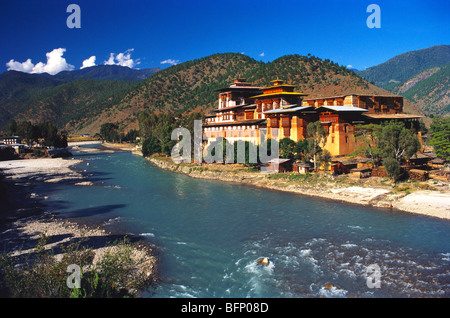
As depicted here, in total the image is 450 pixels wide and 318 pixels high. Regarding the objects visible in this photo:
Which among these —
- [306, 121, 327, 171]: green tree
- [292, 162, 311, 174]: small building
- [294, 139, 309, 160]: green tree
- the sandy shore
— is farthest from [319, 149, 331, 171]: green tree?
the sandy shore

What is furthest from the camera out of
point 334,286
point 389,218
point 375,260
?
point 389,218

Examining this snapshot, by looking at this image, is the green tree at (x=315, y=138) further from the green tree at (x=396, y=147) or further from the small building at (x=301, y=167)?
the green tree at (x=396, y=147)

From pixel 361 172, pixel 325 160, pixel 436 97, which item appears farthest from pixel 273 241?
pixel 436 97

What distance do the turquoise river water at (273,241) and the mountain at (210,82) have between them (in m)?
59.6

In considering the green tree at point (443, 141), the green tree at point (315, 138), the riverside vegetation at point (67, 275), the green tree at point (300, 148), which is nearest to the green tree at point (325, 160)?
the green tree at point (315, 138)

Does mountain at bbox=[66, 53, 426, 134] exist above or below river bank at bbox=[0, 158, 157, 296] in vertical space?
above

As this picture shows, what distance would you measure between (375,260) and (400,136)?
67.1 feet

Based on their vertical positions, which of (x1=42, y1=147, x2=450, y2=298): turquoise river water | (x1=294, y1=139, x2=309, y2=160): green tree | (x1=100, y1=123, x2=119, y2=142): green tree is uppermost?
(x1=100, y1=123, x2=119, y2=142): green tree

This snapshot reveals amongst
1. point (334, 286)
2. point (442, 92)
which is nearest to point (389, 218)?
point (334, 286)

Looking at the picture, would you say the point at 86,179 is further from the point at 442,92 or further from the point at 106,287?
the point at 442,92

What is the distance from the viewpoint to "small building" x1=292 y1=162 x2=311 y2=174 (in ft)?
124

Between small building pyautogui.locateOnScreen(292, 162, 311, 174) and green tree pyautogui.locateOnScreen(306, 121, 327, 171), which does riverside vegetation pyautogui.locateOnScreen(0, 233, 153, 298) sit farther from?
green tree pyautogui.locateOnScreen(306, 121, 327, 171)

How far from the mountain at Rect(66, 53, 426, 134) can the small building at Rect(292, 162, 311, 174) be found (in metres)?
45.9

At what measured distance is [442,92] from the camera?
182 m
